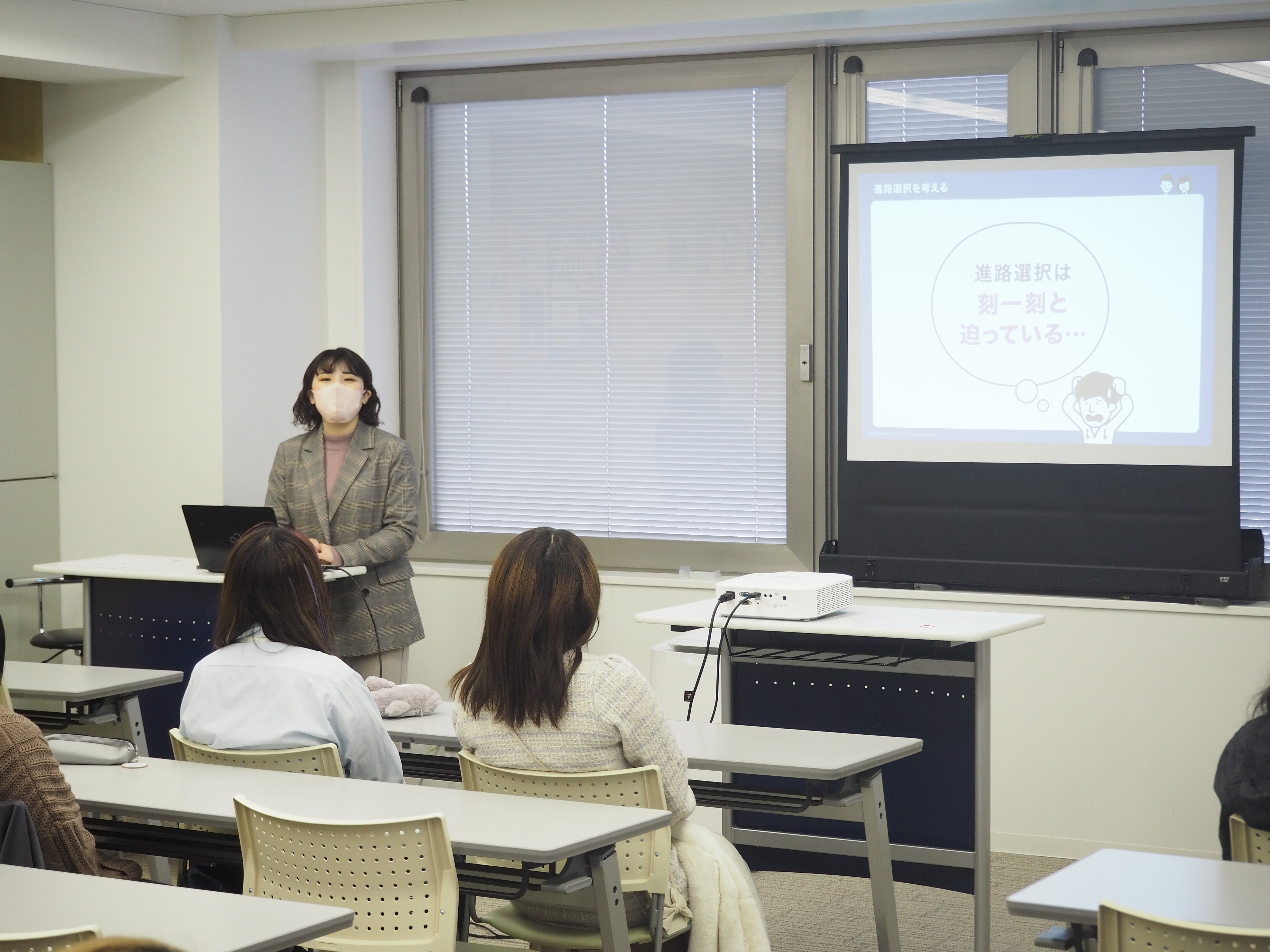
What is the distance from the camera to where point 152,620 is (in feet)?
15.8

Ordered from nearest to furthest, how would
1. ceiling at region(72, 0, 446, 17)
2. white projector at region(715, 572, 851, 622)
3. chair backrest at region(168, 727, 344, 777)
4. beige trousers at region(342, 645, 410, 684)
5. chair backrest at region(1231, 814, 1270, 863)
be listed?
chair backrest at region(1231, 814, 1270, 863)
chair backrest at region(168, 727, 344, 777)
white projector at region(715, 572, 851, 622)
beige trousers at region(342, 645, 410, 684)
ceiling at region(72, 0, 446, 17)

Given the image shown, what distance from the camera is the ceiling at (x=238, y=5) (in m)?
5.17

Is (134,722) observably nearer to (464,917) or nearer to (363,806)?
(464,917)

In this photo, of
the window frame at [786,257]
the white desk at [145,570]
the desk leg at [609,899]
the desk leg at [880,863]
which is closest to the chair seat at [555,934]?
the desk leg at [609,899]

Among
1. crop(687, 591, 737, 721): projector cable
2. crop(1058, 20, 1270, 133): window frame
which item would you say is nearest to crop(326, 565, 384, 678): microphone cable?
crop(687, 591, 737, 721): projector cable

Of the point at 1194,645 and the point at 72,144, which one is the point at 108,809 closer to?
the point at 1194,645

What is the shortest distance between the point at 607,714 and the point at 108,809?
939 mm

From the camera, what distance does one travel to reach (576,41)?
532 cm

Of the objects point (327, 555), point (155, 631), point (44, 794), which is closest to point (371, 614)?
point (327, 555)

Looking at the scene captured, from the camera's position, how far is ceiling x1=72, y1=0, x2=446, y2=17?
17.0ft

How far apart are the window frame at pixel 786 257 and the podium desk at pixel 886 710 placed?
4.46ft

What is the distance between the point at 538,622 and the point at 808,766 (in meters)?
0.66

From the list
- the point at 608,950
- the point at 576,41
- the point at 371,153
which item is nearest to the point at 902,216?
the point at 576,41

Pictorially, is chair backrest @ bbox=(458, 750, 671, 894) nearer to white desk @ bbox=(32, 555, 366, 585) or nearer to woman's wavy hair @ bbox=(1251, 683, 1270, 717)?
woman's wavy hair @ bbox=(1251, 683, 1270, 717)
